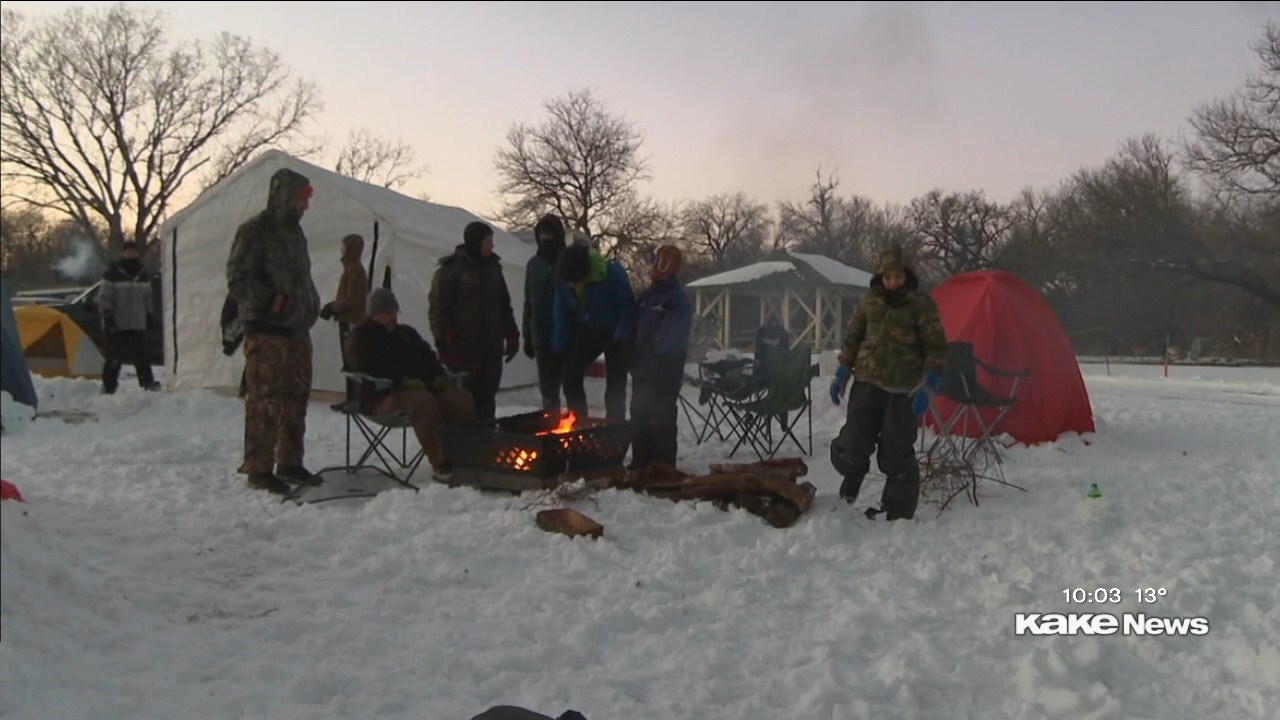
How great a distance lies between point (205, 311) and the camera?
9.75 metres

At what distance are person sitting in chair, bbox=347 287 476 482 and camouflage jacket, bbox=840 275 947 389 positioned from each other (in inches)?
92.7

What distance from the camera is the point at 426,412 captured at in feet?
17.1

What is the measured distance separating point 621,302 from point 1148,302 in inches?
938

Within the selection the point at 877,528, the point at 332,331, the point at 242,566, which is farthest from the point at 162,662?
the point at 332,331

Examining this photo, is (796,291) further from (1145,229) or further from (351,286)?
(351,286)

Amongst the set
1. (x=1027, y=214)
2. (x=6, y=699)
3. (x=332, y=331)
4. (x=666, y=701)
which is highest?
(x=1027, y=214)

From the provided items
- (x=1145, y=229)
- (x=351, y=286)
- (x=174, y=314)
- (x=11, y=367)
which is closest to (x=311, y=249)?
(x=174, y=314)

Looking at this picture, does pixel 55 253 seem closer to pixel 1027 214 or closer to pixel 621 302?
pixel 621 302

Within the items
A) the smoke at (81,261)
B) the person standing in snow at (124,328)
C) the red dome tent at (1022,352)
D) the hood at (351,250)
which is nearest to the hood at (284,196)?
the hood at (351,250)

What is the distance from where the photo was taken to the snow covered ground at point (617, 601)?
2562 millimetres

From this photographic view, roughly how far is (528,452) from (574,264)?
4.13 ft

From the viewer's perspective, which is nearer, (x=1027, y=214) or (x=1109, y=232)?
(x=1109, y=232)

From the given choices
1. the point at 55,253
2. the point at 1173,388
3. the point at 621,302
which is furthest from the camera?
the point at 1173,388

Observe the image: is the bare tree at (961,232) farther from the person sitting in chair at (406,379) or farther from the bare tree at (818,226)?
the person sitting in chair at (406,379)
